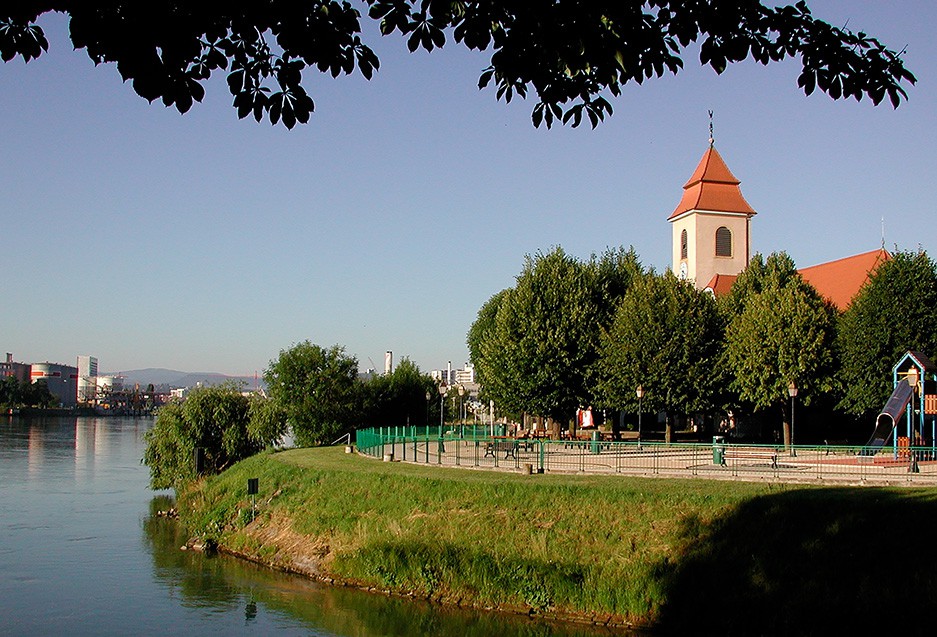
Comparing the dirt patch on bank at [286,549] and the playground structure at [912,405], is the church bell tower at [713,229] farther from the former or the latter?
the dirt patch on bank at [286,549]

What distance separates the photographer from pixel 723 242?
71.6 meters

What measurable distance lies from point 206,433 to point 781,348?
29087mm

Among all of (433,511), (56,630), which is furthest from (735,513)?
(56,630)

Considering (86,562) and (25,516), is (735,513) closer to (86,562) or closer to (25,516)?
(86,562)

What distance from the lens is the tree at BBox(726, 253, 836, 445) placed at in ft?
153

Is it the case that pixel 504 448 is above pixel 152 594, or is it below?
above

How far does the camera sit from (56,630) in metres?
23.5

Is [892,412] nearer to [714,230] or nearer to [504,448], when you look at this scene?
[504,448]

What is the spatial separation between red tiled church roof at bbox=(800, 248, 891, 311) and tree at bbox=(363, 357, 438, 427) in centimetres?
2950

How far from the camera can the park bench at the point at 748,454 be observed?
103 feet

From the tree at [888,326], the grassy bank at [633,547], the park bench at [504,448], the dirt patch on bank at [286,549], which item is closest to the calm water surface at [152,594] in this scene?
the dirt patch on bank at [286,549]

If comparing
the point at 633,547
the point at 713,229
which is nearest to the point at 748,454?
the point at 633,547

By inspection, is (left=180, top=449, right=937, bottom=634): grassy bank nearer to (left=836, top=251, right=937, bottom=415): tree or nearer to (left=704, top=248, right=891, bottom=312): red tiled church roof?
(left=836, top=251, right=937, bottom=415): tree

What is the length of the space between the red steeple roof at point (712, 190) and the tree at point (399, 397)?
2356 centimetres
